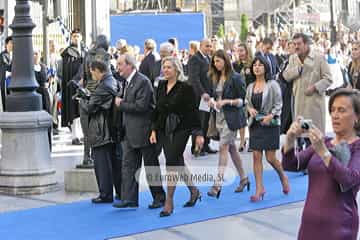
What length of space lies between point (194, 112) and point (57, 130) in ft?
30.8

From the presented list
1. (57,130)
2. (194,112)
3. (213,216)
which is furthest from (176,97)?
(57,130)

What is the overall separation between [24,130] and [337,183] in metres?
6.68

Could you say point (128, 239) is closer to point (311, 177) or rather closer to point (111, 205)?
point (111, 205)

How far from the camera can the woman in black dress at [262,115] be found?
29.8ft

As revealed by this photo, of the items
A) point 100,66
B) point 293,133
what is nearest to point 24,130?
point 100,66

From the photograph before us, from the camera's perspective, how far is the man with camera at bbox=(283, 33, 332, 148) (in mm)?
10125

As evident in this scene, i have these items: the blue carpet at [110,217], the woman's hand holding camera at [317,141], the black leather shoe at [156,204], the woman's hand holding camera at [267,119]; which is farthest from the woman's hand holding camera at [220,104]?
the woman's hand holding camera at [317,141]

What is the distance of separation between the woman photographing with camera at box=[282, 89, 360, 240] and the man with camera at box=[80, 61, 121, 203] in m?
5.06

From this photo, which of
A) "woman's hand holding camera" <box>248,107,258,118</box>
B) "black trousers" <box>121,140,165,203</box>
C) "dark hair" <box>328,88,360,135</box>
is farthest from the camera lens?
"woman's hand holding camera" <box>248,107,258,118</box>

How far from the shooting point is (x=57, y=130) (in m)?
17.2

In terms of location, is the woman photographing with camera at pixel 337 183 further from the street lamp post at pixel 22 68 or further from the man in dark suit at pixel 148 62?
the man in dark suit at pixel 148 62

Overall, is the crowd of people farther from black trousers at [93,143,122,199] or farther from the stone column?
the stone column

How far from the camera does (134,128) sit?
8.52 meters

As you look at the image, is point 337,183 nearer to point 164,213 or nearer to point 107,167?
point 164,213
